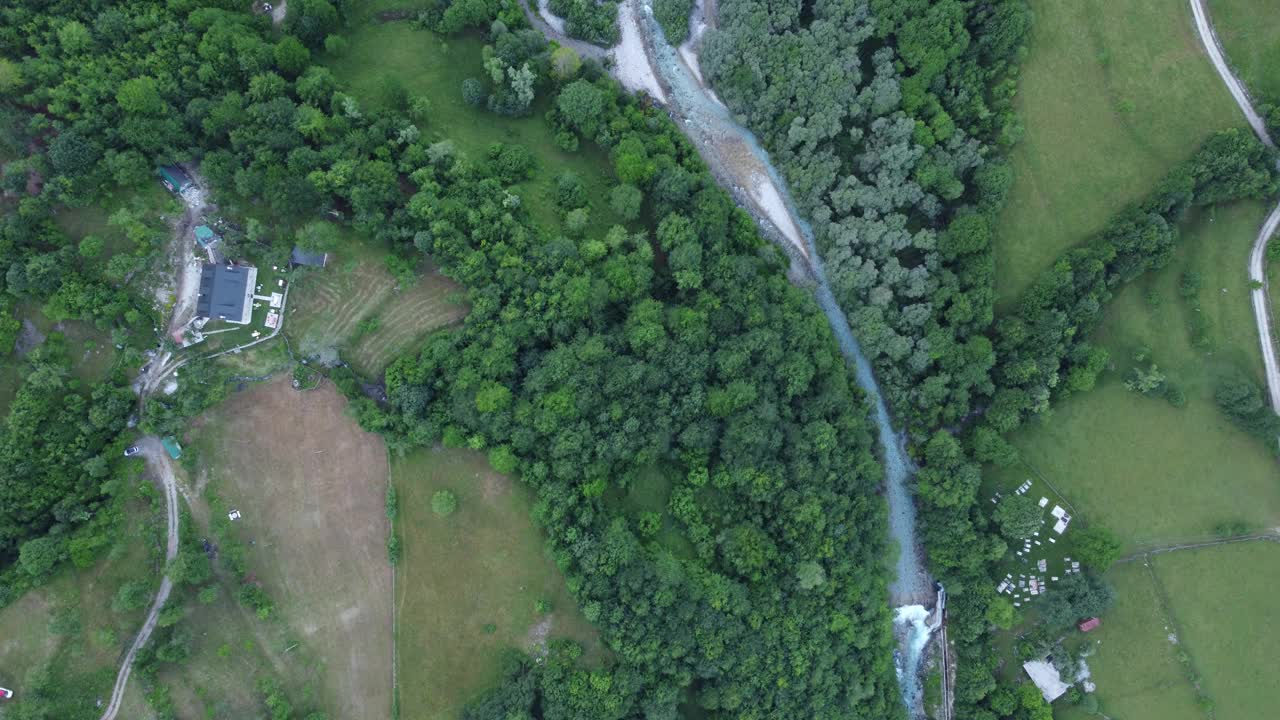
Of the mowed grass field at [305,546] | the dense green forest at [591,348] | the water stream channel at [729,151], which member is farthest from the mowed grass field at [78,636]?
the water stream channel at [729,151]

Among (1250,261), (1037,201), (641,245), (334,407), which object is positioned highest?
(1250,261)

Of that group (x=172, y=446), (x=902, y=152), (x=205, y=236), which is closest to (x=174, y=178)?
(x=205, y=236)

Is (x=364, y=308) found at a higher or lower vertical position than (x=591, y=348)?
lower

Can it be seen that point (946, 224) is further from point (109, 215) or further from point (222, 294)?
point (109, 215)

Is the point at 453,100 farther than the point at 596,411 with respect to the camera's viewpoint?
Yes

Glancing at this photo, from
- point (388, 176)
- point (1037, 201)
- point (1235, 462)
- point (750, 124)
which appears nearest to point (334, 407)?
point (388, 176)

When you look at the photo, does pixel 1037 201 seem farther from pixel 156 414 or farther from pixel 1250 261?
pixel 156 414

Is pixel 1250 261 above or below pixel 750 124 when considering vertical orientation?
above
